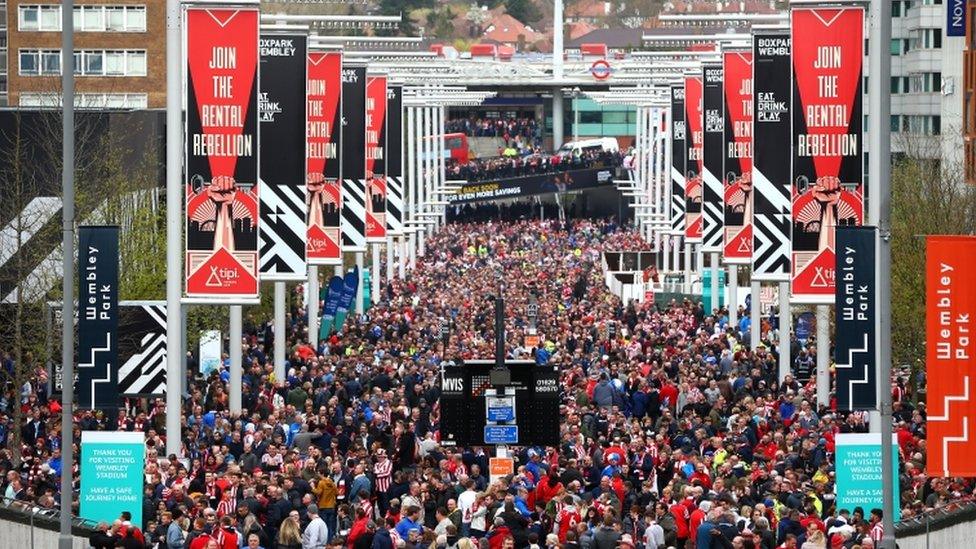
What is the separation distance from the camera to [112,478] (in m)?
28.5

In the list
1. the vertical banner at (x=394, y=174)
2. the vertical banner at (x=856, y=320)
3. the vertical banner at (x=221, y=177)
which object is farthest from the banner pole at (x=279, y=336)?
the vertical banner at (x=856, y=320)

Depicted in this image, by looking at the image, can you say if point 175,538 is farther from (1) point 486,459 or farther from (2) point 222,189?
(1) point 486,459

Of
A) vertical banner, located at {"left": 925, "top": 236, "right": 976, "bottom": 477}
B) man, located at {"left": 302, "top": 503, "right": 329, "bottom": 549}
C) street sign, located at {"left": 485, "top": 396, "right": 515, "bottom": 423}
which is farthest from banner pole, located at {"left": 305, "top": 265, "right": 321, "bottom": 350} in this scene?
vertical banner, located at {"left": 925, "top": 236, "right": 976, "bottom": 477}

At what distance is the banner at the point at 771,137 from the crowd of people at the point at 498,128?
136 meters

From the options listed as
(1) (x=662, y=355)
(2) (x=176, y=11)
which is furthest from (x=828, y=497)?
(1) (x=662, y=355)

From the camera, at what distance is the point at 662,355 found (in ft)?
173

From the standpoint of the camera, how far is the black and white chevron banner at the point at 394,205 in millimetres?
68250

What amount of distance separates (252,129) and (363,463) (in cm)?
446

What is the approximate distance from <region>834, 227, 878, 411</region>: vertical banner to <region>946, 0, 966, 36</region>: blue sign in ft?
30.4

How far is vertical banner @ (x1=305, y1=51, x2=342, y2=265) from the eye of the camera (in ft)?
153

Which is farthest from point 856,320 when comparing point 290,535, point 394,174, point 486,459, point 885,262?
point 394,174

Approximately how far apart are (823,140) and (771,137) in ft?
13.8

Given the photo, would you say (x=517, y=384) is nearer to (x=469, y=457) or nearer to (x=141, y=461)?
(x=469, y=457)

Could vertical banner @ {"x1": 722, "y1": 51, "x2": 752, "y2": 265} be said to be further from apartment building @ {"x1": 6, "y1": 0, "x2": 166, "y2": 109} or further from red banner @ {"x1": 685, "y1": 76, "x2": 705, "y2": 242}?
apartment building @ {"x1": 6, "y1": 0, "x2": 166, "y2": 109}
